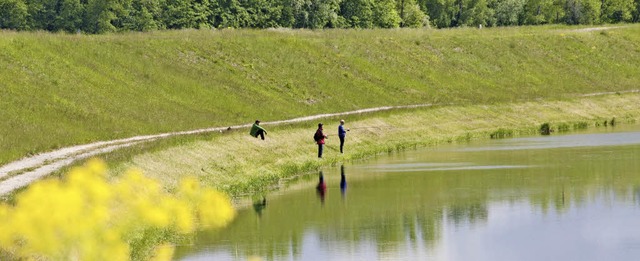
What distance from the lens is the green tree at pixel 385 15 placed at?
165625mm

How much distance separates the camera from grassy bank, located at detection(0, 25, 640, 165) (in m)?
66.6

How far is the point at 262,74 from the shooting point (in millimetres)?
95562

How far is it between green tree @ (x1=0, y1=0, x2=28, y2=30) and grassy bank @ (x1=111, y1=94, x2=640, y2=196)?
67.0 metres

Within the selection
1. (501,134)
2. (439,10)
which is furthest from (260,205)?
(439,10)

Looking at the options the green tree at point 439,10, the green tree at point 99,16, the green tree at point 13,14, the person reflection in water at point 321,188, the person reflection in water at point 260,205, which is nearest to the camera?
the person reflection in water at point 260,205

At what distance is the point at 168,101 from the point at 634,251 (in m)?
47.4

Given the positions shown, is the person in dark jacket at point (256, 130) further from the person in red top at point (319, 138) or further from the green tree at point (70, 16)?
the green tree at point (70, 16)

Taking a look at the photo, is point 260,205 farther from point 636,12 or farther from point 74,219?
point 636,12

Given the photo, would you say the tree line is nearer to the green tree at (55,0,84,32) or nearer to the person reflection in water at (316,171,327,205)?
the green tree at (55,0,84,32)

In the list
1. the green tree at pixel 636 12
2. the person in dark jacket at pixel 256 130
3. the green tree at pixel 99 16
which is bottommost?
the person in dark jacket at pixel 256 130

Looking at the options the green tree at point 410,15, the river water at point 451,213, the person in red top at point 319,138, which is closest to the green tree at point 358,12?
the green tree at point 410,15

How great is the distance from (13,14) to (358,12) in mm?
47642

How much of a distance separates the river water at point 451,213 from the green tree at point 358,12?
98.4 metres

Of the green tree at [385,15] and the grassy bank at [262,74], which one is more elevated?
the green tree at [385,15]
